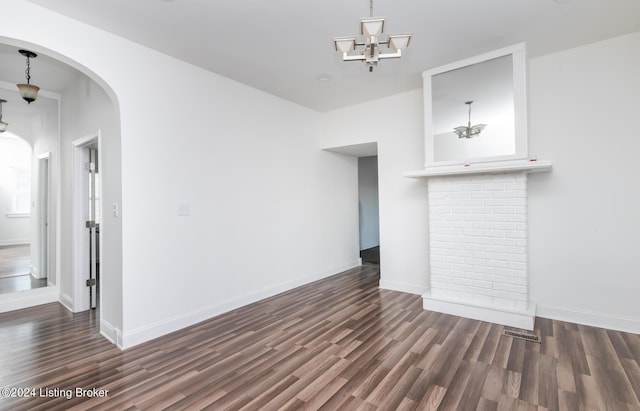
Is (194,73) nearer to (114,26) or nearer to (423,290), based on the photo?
(114,26)

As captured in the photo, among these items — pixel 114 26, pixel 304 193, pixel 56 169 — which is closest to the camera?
pixel 114 26

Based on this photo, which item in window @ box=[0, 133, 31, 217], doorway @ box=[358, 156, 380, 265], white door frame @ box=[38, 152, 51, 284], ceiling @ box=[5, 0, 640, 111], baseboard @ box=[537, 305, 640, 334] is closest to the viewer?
ceiling @ box=[5, 0, 640, 111]

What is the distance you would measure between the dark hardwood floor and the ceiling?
2.93 meters

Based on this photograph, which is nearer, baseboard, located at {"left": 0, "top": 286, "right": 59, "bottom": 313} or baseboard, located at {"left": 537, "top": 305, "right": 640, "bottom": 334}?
baseboard, located at {"left": 537, "top": 305, "right": 640, "bottom": 334}

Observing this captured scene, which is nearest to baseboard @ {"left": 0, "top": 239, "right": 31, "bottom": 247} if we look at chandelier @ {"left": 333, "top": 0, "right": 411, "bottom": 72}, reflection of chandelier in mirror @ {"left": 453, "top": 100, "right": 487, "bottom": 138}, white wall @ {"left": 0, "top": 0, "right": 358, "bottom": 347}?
white wall @ {"left": 0, "top": 0, "right": 358, "bottom": 347}

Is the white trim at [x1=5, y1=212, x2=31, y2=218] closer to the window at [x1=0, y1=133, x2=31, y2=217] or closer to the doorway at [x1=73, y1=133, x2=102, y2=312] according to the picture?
the window at [x1=0, y1=133, x2=31, y2=217]

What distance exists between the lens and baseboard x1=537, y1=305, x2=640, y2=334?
9.18ft

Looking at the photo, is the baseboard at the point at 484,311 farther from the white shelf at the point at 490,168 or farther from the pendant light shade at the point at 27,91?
the pendant light shade at the point at 27,91

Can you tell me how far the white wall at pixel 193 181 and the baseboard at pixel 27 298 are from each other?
758mm

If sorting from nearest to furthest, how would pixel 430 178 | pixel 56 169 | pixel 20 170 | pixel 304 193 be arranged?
pixel 430 178 < pixel 56 169 < pixel 304 193 < pixel 20 170

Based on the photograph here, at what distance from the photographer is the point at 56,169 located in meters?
4.05

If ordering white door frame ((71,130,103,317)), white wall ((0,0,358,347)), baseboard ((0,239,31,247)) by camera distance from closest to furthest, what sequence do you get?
white wall ((0,0,358,347)) < white door frame ((71,130,103,317)) < baseboard ((0,239,31,247))

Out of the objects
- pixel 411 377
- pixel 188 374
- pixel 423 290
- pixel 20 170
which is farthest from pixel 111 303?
pixel 20 170

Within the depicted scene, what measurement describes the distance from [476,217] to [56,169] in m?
5.66
